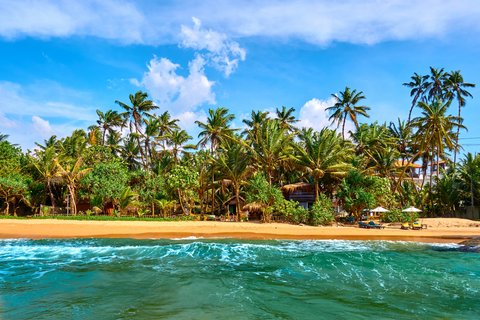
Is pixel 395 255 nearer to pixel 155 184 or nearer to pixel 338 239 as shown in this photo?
pixel 338 239

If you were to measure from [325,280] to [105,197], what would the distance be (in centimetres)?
2671

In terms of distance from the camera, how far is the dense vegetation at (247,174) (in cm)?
3236

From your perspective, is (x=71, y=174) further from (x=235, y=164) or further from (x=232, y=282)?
(x=232, y=282)

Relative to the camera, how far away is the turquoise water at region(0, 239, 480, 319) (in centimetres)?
840

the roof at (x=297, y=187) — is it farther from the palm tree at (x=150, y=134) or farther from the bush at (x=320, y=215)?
the palm tree at (x=150, y=134)

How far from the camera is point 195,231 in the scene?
84.1ft

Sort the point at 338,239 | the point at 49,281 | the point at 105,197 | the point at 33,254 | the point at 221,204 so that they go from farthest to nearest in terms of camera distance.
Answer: the point at 221,204 < the point at 105,197 < the point at 338,239 < the point at 33,254 < the point at 49,281

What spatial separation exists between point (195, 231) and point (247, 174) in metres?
11.2

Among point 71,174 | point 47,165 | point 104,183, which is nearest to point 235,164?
point 104,183

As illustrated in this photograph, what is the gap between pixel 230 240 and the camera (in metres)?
22.0

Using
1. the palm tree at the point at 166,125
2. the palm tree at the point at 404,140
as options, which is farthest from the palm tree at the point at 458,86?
the palm tree at the point at 166,125

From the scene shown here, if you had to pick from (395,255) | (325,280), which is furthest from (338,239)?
(325,280)

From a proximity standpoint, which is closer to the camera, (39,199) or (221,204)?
(39,199)

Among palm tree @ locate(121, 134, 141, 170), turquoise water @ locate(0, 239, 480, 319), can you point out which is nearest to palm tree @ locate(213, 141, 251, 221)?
turquoise water @ locate(0, 239, 480, 319)
